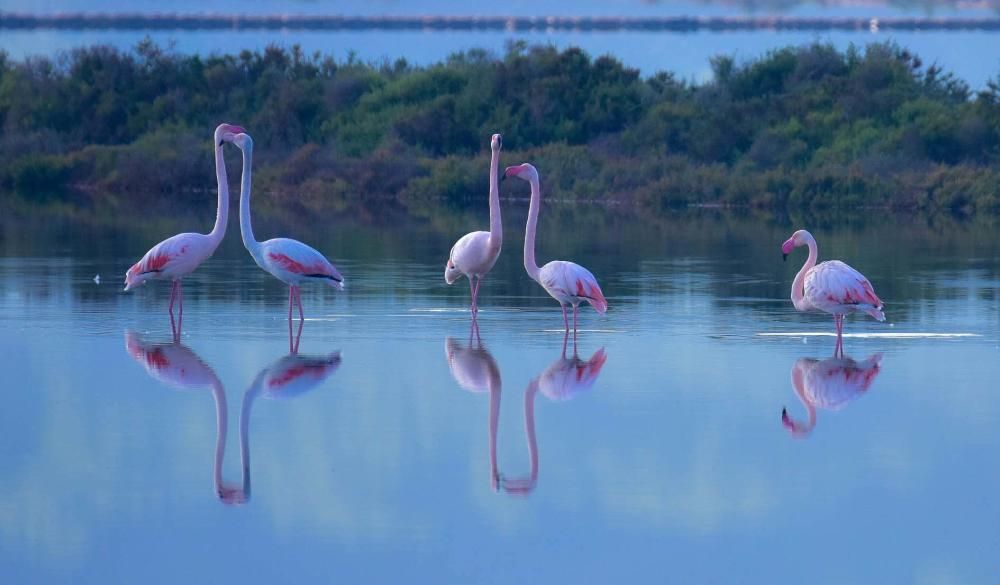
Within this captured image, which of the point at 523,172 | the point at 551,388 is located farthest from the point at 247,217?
the point at 551,388

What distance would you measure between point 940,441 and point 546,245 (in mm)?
13450

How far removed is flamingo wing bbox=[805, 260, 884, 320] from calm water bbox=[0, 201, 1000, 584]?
0.32 m

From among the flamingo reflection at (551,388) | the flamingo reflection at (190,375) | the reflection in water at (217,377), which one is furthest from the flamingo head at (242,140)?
the flamingo reflection at (551,388)

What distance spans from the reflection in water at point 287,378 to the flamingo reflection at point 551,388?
1292 millimetres

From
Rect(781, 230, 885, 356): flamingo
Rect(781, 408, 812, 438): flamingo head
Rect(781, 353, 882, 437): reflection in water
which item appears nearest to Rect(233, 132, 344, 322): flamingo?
Rect(781, 230, 885, 356): flamingo

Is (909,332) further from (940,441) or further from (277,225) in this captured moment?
(277,225)

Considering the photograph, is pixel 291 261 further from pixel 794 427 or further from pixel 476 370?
pixel 794 427

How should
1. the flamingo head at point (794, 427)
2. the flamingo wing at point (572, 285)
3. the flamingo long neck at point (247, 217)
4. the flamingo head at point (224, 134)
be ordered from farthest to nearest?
1. the flamingo head at point (224, 134)
2. the flamingo long neck at point (247, 217)
3. the flamingo wing at point (572, 285)
4. the flamingo head at point (794, 427)

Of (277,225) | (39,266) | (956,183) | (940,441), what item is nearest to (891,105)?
(956,183)

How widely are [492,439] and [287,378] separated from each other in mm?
2226

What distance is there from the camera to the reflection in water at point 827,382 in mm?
9453

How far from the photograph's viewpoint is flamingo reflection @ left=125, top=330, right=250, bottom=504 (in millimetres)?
7689

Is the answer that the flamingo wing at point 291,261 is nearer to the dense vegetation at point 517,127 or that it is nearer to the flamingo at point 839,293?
the flamingo at point 839,293

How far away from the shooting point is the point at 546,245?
2209cm
